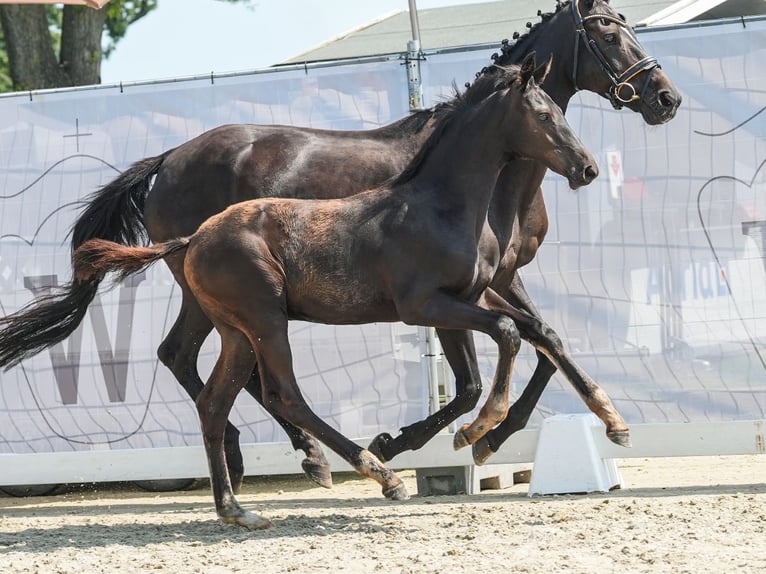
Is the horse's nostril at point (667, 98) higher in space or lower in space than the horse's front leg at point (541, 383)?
higher

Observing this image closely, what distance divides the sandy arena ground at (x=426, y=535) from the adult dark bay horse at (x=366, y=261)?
1.10 feet

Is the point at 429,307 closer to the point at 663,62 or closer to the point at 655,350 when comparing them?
the point at 655,350

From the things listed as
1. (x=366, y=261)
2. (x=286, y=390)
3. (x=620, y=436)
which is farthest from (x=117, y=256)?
(x=620, y=436)

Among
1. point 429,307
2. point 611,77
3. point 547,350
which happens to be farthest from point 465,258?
point 611,77

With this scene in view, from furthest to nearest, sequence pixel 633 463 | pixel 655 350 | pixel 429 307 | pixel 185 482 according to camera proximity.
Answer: pixel 633 463 → pixel 185 482 → pixel 655 350 → pixel 429 307

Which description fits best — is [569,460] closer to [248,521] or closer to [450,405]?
[450,405]

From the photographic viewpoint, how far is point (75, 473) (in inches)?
292

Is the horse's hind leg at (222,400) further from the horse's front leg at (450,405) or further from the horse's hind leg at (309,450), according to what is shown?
the horse's front leg at (450,405)

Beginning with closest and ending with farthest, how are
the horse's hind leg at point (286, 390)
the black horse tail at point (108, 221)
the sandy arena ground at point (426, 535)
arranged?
the sandy arena ground at point (426, 535) < the horse's hind leg at point (286, 390) < the black horse tail at point (108, 221)

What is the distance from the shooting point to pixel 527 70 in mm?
5582

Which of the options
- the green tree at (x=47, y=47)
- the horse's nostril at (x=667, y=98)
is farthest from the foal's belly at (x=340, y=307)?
the green tree at (x=47, y=47)

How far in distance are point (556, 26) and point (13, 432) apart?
4125mm

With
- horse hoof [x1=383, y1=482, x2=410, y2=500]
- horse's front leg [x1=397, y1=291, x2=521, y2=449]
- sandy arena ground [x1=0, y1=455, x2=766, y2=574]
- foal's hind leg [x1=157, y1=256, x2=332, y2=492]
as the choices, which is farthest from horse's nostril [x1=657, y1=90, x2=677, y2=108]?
foal's hind leg [x1=157, y1=256, x2=332, y2=492]

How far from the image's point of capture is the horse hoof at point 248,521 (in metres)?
5.59
